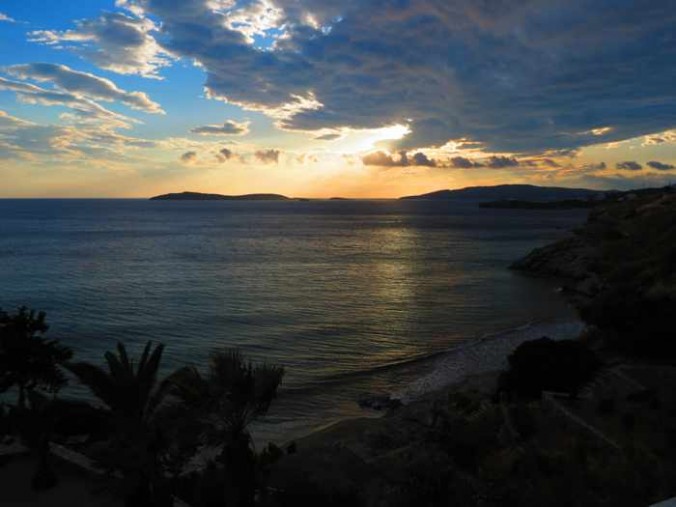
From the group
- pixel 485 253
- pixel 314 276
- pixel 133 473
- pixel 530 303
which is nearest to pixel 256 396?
pixel 133 473

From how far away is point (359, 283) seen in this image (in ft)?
198

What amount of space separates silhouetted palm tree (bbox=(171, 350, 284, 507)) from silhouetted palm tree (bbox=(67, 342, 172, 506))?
1185 millimetres

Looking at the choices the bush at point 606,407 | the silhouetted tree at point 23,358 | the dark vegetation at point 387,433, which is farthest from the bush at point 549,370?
the silhouetted tree at point 23,358

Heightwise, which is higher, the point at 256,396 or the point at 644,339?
the point at 256,396

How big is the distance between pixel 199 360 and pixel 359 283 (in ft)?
101

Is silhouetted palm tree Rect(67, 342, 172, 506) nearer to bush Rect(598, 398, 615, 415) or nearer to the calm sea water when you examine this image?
the calm sea water

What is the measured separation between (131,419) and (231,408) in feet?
Answer: 8.28

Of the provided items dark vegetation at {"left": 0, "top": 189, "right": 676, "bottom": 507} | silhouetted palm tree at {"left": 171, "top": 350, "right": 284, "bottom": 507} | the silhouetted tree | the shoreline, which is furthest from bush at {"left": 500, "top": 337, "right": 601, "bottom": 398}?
the silhouetted tree

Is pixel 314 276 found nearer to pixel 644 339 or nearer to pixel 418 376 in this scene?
pixel 418 376

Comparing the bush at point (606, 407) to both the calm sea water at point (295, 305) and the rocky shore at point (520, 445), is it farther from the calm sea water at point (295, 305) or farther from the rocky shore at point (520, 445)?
the calm sea water at point (295, 305)

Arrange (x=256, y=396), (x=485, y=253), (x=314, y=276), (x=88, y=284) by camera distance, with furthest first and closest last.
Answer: (x=485, y=253), (x=314, y=276), (x=88, y=284), (x=256, y=396)

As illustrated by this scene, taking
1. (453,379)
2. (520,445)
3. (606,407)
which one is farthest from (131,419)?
(453,379)

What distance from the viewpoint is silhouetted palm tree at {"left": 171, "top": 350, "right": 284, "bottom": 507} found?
11883mm

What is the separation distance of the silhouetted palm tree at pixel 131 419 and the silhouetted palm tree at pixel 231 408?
3.89 feet
